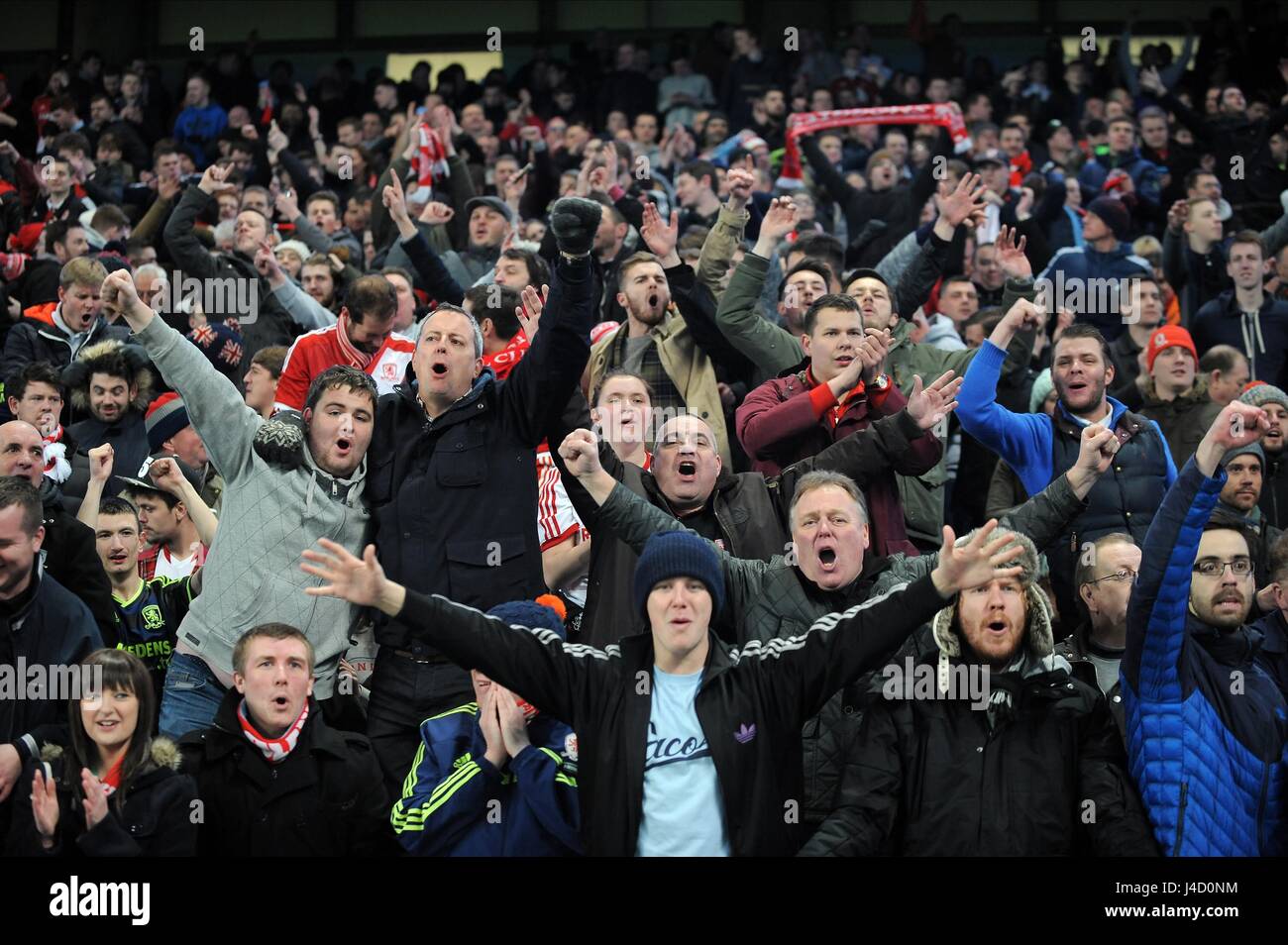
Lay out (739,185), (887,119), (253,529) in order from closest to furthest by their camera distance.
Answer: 1. (253,529)
2. (739,185)
3. (887,119)

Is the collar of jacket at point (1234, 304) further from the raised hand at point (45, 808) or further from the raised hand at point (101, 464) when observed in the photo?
the raised hand at point (45, 808)

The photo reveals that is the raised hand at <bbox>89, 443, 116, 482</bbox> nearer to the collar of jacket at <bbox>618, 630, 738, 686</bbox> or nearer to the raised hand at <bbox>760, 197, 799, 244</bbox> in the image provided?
the collar of jacket at <bbox>618, 630, 738, 686</bbox>

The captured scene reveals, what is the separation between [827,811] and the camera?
493cm

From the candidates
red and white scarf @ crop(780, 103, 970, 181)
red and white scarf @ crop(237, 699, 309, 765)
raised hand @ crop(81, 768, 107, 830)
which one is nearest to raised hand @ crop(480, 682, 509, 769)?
red and white scarf @ crop(237, 699, 309, 765)

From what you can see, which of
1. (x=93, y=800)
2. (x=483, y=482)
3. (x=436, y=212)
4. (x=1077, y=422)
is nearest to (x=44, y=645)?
(x=93, y=800)

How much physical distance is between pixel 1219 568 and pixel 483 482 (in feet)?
8.08

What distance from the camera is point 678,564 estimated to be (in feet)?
15.2

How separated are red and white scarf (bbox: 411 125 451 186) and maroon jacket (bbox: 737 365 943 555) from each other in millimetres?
5320

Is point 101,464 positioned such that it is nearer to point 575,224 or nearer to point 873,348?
point 575,224

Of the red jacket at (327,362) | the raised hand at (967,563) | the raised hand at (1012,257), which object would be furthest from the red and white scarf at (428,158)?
the raised hand at (967,563)

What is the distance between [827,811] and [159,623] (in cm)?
296

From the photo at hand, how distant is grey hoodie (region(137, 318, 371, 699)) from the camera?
17.9 ft
